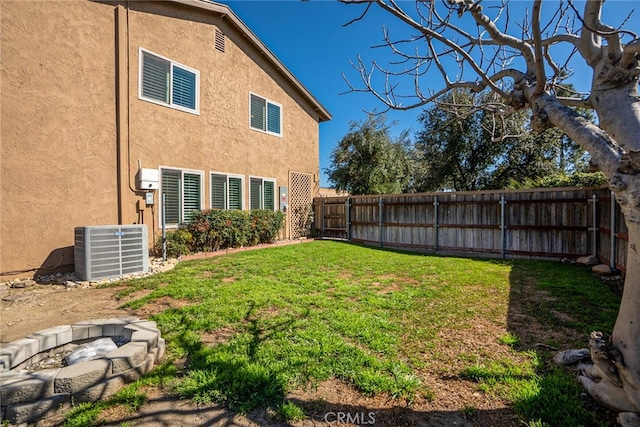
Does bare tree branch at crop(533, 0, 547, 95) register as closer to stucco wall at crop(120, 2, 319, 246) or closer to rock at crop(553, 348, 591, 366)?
rock at crop(553, 348, 591, 366)

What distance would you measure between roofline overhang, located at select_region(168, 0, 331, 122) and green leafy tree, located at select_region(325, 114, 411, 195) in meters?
2.04

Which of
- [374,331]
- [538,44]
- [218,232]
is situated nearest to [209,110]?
[218,232]

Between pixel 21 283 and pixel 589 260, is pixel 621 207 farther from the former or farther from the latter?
pixel 21 283

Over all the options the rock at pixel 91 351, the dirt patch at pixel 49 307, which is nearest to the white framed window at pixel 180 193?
the dirt patch at pixel 49 307

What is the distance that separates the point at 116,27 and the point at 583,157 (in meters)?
21.4

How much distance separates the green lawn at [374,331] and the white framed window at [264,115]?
6245 millimetres

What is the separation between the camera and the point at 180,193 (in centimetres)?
832

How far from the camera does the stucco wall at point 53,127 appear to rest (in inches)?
221

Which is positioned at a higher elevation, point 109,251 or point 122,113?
point 122,113

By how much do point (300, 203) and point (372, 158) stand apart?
4.87m

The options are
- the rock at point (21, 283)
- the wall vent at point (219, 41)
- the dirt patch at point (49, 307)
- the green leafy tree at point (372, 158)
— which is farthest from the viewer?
the green leafy tree at point (372, 158)

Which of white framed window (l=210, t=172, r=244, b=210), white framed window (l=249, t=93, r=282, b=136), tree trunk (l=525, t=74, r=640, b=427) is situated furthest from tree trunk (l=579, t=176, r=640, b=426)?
white framed window (l=249, t=93, r=282, b=136)

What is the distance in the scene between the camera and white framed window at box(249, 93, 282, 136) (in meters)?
10.6

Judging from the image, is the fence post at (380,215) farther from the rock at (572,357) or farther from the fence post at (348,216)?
the rock at (572,357)
